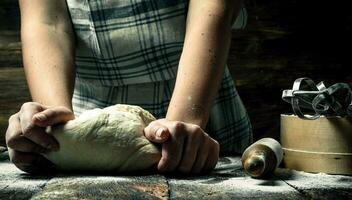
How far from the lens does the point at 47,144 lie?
1002mm

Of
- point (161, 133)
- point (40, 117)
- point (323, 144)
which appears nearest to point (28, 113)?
point (40, 117)

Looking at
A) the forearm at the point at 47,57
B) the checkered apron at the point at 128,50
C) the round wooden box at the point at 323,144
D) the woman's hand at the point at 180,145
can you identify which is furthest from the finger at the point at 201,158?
the checkered apron at the point at 128,50

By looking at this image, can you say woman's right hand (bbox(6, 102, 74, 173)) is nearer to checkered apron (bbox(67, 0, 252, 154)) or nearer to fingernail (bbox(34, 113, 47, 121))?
fingernail (bbox(34, 113, 47, 121))

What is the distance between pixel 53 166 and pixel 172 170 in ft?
0.85

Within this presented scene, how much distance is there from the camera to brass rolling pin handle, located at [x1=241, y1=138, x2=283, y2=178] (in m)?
1.01

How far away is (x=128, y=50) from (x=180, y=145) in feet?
1.67

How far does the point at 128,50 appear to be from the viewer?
4.68 ft

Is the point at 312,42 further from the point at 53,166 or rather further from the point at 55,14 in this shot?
the point at 53,166

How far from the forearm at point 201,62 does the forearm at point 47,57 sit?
282 millimetres

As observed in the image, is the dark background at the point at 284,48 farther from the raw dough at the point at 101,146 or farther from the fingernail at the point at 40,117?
the fingernail at the point at 40,117

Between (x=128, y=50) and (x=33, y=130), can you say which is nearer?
(x=33, y=130)

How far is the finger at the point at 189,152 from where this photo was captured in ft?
3.30

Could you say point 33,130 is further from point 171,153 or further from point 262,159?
point 262,159

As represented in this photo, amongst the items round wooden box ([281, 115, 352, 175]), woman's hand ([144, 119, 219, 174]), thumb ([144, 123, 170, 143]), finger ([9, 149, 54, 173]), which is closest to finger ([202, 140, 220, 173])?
woman's hand ([144, 119, 219, 174])
